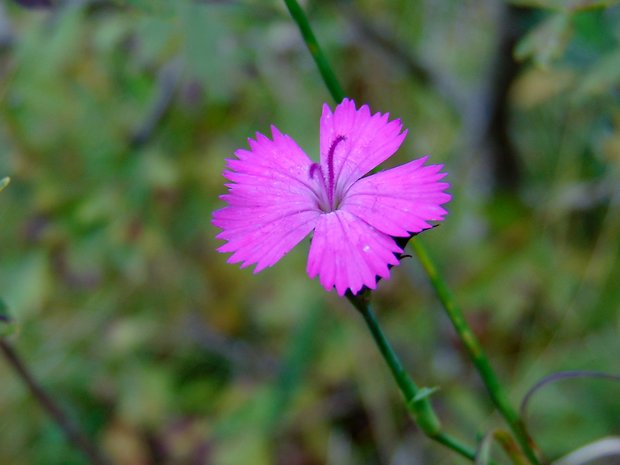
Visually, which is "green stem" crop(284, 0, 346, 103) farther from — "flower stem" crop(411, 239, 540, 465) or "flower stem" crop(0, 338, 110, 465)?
"flower stem" crop(0, 338, 110, 465)

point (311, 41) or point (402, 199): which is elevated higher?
point (311, 41)

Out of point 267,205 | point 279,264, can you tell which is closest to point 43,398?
point 267,205

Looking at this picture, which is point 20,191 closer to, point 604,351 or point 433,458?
point 433,458

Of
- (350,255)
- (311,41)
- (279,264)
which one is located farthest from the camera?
(279,264)

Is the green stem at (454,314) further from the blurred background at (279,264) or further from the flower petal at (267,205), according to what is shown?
the blurred background at (279,264)

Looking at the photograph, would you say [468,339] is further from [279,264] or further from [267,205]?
[279,264]

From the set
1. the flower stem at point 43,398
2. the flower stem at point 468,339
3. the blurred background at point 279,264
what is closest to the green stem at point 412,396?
the flower stem at point 468,339

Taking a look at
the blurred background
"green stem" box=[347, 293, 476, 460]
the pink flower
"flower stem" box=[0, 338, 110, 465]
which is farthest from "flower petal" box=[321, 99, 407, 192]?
the blurred background
